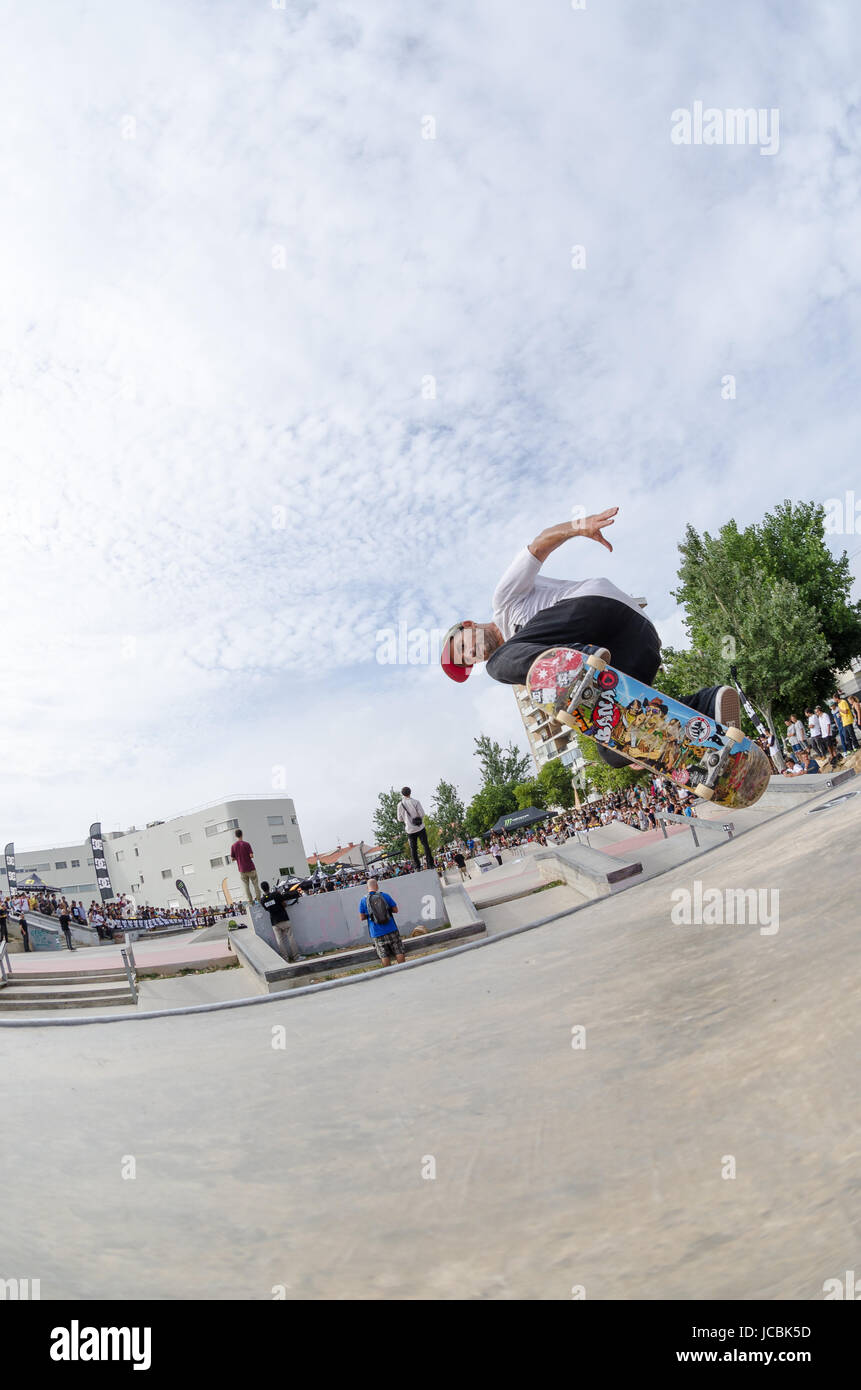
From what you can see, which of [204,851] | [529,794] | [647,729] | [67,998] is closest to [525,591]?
[647,729]

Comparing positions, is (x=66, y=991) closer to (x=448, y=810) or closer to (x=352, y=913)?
(x=352, y=913)

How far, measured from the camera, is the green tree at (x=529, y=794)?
6988 centimetres

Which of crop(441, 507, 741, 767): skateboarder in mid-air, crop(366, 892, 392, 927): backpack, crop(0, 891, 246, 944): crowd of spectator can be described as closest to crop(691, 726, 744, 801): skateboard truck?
crop(441, 507, 741, 767): skateboarder in mid-air

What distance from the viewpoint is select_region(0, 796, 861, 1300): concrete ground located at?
1782 mm

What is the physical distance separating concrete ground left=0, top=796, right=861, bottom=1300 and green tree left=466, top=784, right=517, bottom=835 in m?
63.8

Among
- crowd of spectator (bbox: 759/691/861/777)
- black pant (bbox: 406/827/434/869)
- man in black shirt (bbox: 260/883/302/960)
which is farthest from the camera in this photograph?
crowd of spectator (bbox: 759/691/861/777)

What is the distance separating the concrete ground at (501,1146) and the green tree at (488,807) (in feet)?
209

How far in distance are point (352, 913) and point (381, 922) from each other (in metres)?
3.63

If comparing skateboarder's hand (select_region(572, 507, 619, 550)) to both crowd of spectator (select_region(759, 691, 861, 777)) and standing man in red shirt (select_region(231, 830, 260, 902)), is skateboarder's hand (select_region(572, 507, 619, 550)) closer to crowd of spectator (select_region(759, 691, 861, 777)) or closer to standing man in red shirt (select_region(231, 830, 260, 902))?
standing man in red shirt (select_region(231, 830, 260, 902))

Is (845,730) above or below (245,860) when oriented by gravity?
above

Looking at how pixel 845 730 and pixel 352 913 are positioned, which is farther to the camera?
pixel 845 730

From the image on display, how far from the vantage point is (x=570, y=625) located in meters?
5.21
